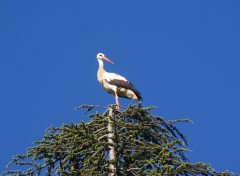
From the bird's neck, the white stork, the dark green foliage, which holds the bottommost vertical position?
the dark green foliage

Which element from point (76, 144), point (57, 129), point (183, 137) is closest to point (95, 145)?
point (76, 144)

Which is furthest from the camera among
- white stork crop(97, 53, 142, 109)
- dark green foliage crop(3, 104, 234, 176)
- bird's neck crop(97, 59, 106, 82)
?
bird's neck crop(97, 59, 106, 82)

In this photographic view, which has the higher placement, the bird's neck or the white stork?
the bird's neck

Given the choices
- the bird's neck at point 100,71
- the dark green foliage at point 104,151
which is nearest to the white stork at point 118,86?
the bird's neck at point 100,71

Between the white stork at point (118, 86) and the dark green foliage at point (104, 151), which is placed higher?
the white stork at point (118, 86)

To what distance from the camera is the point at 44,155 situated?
12219 mm

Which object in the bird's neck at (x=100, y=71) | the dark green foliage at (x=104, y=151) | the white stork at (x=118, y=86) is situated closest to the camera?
the dark green foliage at (x=104, y=151)

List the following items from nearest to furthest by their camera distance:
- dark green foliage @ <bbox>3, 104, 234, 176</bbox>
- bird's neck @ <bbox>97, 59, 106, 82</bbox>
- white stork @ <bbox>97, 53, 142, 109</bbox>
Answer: dark green foliage @ <bbox>3, 104, 234, 176</bbox> < white stork @ <bbox>97, 53, 142, 109</bbox> < bird's neck @ <bbox>97, 59, 106, 82</bbox>

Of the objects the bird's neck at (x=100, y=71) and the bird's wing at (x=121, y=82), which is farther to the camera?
the bird's neck at (x=100, y=71)

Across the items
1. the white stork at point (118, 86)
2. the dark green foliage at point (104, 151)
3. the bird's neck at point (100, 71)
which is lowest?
the dark green foliage at point (104, 151)

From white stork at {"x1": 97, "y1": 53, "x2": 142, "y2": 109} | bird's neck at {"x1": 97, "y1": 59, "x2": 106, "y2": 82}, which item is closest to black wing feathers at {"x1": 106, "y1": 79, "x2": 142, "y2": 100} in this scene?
white stork at {"x1": 97, "y1": 53, "x2": 142, "y2": 109}

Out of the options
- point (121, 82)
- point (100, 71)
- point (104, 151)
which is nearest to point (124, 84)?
point (121, 82)

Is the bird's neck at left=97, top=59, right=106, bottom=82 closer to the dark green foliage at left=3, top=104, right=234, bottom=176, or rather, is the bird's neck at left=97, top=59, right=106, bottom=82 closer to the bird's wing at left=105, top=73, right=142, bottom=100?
the bird's wing at left=105, top=73, right=142, bottom=100

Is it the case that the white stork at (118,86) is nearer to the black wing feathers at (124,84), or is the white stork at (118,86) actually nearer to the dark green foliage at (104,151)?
the black wing feathers at (124,84)
